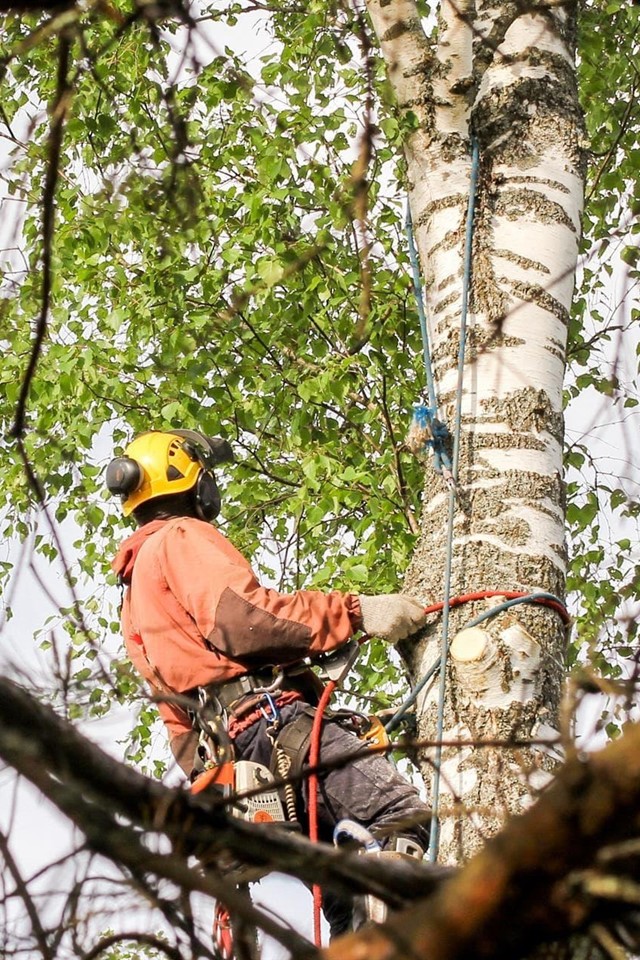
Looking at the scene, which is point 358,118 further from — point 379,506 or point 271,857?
point 271,857

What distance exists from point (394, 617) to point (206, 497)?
114 cm

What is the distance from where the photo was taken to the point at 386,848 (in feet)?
11.4

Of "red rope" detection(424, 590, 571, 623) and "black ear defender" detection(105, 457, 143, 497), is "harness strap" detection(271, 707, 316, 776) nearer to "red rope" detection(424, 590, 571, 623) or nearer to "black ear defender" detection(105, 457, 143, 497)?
"red rope" detection(424, 590, 571, 623)

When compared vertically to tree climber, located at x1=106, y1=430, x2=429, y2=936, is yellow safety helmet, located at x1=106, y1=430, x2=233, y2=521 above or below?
above

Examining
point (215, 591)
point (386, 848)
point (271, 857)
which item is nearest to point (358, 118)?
point (215, 591)

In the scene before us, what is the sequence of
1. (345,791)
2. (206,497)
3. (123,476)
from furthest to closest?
(206,497), (123,476), (345,791)

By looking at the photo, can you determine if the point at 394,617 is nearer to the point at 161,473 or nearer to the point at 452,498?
the point at 452,498

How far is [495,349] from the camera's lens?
348 cm

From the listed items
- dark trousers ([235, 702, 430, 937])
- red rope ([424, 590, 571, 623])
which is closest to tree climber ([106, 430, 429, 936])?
dark trousers ([235, 702, 430, 937])

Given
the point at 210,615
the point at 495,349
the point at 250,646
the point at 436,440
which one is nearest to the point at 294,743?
the point at 250,646

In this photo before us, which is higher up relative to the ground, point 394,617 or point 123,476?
point 123,476

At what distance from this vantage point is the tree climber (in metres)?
3.50

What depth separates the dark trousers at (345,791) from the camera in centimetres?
346

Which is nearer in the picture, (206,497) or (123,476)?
(123,476)
